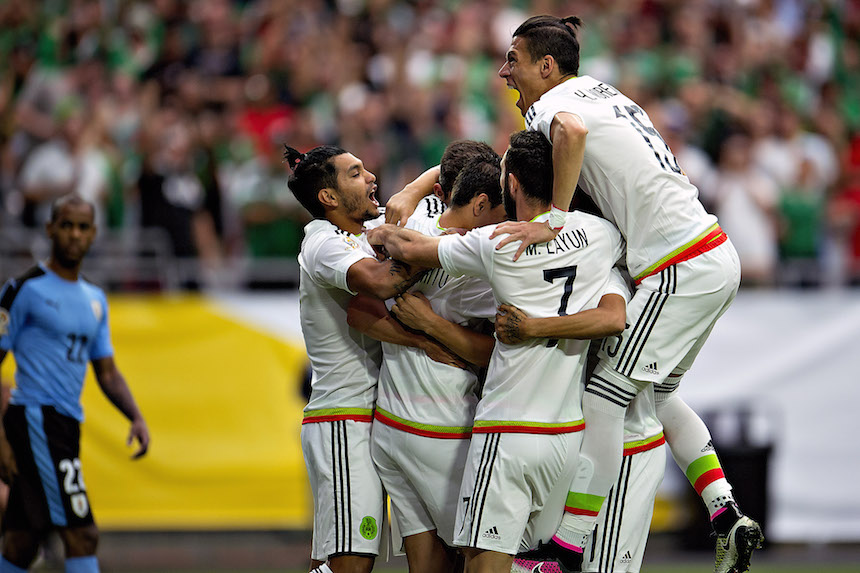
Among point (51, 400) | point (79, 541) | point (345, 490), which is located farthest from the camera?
point (51, 400)

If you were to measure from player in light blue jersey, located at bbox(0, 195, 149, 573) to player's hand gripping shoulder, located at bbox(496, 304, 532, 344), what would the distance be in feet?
10.4

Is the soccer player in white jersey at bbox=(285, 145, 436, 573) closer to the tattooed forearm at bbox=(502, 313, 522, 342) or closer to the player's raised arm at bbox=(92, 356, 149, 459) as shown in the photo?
the tattooed forearm at bbox=(502, 313, 522, 342)

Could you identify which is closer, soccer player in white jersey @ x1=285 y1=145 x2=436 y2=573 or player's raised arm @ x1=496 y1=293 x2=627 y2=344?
player's raised arm @ x1=496 y1=293 x2=627 y2=344

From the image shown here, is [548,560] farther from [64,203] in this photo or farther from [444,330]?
[64,203]

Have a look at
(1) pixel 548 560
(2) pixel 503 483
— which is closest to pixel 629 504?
(1) pixel 548 560

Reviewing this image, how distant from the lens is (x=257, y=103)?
14195mm

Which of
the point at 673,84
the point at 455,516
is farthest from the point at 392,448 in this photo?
the point at 673,84

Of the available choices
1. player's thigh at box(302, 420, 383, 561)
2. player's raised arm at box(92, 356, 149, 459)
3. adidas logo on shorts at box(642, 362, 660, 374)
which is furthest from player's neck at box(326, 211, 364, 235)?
player's raised arm at box(92, 356, 149, 459)

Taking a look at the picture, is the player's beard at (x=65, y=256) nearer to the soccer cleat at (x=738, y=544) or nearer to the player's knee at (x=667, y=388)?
the player's knee at (x=667, y=388)

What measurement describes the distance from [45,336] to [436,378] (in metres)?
3.04

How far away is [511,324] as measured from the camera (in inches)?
231

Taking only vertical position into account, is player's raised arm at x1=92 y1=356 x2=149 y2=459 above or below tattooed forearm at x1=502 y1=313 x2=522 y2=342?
below

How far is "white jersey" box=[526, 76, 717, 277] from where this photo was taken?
6.20m

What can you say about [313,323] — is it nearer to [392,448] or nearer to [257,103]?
[392,448]
